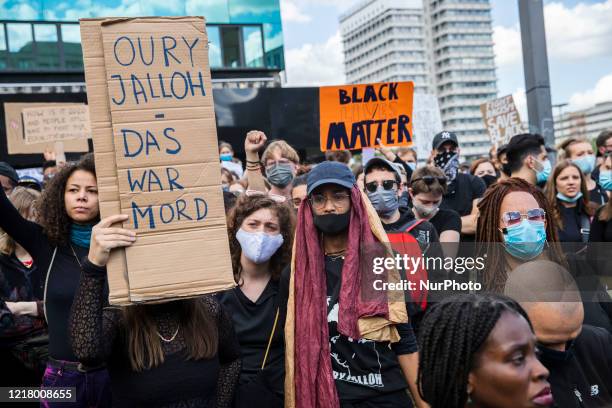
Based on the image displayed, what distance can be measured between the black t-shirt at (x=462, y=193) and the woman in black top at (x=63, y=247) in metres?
3.86

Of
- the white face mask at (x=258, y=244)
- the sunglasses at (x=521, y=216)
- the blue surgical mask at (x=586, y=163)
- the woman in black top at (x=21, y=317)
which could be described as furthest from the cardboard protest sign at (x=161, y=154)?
the blue surgical mask at (x=586, y=163)

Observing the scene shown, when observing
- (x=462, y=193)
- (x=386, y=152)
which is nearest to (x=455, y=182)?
(x=462, y=193)

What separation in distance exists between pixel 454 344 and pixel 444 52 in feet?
589

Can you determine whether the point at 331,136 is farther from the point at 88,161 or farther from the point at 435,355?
the point at 435,355

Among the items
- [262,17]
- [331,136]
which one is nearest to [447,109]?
[262,17]

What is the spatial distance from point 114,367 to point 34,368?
1.76 m

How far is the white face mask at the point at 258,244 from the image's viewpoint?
3570mm

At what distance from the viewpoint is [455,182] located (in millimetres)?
6434

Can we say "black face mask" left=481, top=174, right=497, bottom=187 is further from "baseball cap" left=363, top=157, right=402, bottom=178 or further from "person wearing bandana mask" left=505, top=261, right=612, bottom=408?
"person wearing bandana mask" left=505, top=261, right=612, bottom=408

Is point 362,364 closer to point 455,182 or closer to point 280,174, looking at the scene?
point 280,174

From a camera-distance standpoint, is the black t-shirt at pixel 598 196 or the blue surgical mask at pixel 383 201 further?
the black t-shirt at pixel 598 196

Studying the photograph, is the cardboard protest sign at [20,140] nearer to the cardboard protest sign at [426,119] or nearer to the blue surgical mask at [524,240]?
the cardboard protest sign at [426,119]

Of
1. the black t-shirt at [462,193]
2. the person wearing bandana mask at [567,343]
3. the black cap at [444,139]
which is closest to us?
the person wearing bandana mask at [567,343]

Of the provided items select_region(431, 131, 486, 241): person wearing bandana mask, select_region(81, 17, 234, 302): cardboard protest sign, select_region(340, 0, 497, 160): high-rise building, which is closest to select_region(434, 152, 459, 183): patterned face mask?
select_region(431, 131, 486, 241): person wearing bandana mask
